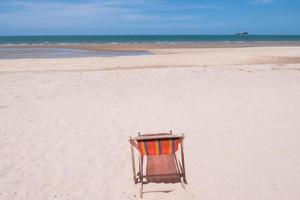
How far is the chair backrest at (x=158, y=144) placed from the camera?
4.29 meters

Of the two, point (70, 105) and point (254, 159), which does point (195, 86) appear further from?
point (254, 159)

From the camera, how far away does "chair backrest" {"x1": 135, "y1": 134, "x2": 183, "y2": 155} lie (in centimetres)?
429

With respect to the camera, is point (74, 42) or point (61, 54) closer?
point (61, 54)

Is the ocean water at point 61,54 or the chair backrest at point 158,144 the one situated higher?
the chair backrest at point 158,144

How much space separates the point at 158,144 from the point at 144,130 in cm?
258

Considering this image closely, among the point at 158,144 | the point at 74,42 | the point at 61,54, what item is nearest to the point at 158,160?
the point at 158,144

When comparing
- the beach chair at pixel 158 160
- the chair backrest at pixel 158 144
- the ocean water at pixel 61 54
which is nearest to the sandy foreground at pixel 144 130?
the beach chair at pixel 158 160

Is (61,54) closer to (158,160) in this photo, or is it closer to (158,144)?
(158,160)

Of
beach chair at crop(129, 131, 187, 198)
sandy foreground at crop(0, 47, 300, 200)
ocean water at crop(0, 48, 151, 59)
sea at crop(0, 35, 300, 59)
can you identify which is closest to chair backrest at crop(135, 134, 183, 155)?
beach chair at crop(129, 131, 187, 198)

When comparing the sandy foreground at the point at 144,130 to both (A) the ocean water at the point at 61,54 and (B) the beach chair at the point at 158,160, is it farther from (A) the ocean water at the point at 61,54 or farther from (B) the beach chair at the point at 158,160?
(A) the ocean water at the point at 61,54

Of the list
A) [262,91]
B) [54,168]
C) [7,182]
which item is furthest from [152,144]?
[262,91]

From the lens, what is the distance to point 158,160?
5281 mm

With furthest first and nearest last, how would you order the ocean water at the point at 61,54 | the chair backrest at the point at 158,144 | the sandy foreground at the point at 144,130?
the ocean water at the point at 61,54 → the sandy foreground at the point at 144,130 → the chair backrest at the point at 158,144

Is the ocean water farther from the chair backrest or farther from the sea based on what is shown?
the chair backrest
